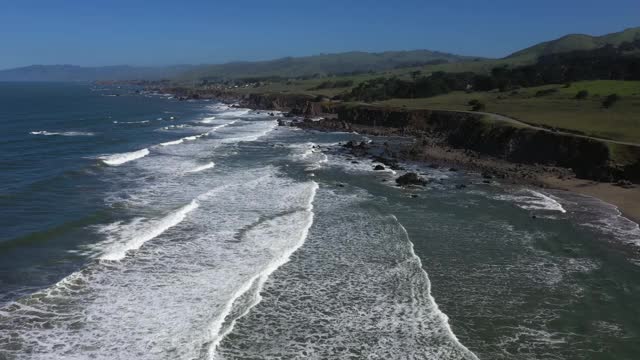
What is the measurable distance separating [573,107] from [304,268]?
1880 inches

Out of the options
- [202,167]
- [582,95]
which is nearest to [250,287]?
[202,167]

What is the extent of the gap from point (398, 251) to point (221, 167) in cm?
2381

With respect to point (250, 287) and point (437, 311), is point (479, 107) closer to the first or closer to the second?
point (437, 311)

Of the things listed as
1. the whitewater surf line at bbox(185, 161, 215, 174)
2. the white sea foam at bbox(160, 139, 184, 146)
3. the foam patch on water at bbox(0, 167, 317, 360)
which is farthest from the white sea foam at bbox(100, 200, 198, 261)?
the white sea foam at bbox(160, 139, 184, 146)

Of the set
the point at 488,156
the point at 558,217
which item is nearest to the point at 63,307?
the point at 558,217

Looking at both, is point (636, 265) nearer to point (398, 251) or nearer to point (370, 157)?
point (398, 251)

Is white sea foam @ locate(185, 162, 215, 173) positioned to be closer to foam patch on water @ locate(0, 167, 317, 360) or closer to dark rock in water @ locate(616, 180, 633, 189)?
foam patch on water @ locate(0, 167, 317, 360)

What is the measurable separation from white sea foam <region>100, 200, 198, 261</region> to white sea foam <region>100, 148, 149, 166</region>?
57.3 feet

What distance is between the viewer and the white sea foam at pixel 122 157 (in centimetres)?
4526

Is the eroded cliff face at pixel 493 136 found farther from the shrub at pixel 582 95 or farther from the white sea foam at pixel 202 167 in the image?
the white sea foam at pixel 202 167

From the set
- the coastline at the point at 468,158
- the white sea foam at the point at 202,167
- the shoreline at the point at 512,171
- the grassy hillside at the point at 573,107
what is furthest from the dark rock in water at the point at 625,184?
the white sea foam at the point at 202,167

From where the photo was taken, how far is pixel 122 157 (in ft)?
158

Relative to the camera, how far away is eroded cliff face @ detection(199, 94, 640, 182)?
40.6 meters

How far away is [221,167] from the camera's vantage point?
45.1 metres
